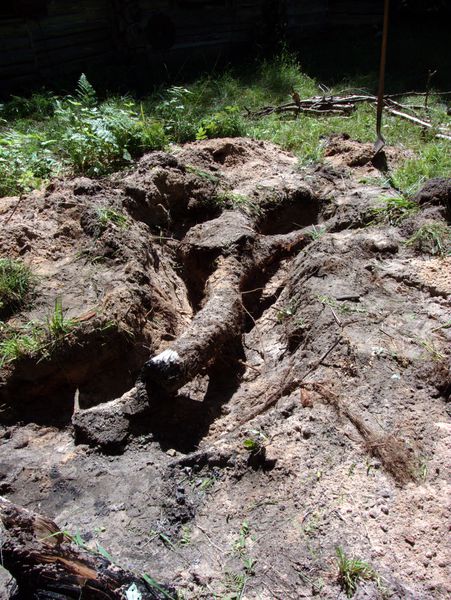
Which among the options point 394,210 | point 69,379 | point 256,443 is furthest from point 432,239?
point 69,379

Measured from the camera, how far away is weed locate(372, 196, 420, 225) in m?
4.25

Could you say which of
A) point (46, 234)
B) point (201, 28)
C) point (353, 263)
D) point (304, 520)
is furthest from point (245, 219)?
point (201, 28)

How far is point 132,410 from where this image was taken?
10.4 ft

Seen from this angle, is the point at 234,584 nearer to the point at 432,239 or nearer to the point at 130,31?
the point at 432,239

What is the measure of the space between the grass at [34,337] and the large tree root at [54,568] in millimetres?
1284

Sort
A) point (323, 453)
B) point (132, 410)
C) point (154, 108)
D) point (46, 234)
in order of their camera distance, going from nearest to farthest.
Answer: point (323, 453) → point (132, 410) → point (46, 234) → point (154, 108)

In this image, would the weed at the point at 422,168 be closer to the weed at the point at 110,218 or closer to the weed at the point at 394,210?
the weed at the point at 394,210

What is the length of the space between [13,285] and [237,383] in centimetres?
158

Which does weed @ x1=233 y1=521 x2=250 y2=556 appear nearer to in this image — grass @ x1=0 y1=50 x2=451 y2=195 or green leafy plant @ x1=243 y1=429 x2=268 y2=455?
green leafy plant @ x1=243 y1=429 x2=268 y2=455

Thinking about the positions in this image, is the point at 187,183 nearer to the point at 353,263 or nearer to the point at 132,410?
the point at 353,263

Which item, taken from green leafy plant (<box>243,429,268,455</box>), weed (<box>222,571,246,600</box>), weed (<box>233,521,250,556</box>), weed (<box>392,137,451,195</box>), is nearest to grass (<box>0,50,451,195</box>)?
weed (<box>392,137,451,195</box>)

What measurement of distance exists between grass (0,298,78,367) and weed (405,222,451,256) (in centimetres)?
231

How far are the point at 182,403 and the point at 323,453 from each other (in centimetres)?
97

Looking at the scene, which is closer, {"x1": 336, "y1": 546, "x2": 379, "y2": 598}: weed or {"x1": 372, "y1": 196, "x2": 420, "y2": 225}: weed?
{"x1": 336, "y1": 546, "x2": 379, "y2": 598}: weed
